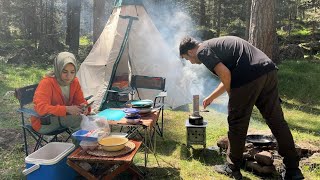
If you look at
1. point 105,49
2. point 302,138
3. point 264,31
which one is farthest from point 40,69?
point 302,138

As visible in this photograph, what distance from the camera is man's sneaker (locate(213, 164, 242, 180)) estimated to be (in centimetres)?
334

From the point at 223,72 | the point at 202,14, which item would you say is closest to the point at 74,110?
the point at 223,72

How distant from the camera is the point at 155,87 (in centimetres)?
532

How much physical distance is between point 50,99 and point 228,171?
2076mm

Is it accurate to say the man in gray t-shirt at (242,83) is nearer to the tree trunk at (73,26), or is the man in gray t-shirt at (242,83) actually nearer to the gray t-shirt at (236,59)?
the gray t-shirt at (236,59)

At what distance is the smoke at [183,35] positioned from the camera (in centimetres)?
748

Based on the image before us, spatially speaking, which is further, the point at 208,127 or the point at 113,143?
the point at 208,127

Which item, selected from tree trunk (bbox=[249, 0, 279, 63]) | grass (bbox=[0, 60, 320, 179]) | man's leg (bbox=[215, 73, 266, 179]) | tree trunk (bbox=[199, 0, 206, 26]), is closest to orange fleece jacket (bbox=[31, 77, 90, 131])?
grass (bbox=[0, 60, 320, 179])

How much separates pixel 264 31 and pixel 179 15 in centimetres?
961

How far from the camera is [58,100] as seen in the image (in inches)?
139

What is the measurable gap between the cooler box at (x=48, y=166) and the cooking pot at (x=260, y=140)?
2174 mm

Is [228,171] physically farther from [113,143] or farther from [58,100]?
[58,100]

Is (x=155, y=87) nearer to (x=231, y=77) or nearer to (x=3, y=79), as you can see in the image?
(x=231, y=77)

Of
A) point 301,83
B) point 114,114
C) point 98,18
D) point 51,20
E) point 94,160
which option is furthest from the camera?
point 51,20
